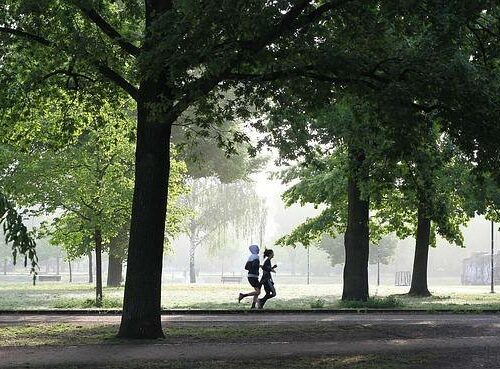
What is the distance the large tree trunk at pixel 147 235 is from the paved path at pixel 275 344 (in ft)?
2.26

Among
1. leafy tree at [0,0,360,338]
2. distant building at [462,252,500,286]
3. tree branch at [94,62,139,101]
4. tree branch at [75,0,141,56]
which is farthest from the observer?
distant building at [462,252,500,286]

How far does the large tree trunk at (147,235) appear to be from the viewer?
36.5ft

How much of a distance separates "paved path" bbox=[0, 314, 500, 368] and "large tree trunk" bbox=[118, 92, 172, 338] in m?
0.69

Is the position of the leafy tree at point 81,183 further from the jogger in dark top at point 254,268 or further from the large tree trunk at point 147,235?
the large tree trunk at point 147,235

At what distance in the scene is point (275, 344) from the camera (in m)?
10.4

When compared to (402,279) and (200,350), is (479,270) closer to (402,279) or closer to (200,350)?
(402,279)

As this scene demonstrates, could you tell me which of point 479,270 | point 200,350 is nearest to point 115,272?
point 200,350

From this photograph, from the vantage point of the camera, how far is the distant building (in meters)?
84.3

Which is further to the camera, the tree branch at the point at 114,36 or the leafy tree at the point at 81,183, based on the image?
the leafy tree at the point at 81,183

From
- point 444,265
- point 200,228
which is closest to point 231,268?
point 444,265

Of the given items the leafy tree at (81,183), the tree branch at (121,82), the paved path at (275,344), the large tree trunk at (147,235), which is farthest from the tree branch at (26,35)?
the leafy tree at (81,183)

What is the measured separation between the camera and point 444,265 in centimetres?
11638

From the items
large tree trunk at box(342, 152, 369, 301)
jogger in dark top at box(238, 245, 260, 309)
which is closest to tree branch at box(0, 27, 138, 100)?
jogger in dark top at box(238, 245, 260, 309)

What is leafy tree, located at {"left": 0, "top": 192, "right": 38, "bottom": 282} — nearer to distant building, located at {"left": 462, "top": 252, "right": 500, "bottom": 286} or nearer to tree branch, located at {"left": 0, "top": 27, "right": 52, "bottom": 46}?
tree branch, located at {"left": 0, "top": 27, "right": 52, "bottom": 46}
